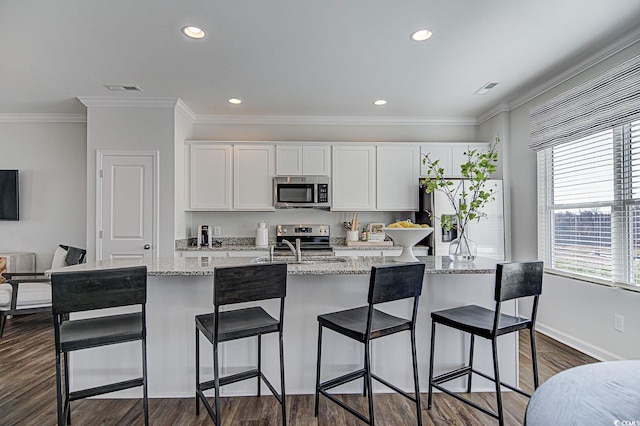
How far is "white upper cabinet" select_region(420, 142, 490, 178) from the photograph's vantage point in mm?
4723

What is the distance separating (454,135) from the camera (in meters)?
5.04

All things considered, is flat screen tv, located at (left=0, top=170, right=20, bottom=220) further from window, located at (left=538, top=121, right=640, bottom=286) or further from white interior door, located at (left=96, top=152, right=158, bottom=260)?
window, located at (left=538, top=121, right=640, bottom=286)

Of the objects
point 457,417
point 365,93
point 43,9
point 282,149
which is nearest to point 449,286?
point 457,417

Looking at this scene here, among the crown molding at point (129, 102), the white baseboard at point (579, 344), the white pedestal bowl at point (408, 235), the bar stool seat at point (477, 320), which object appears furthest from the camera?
the crown molding at point (129, 102)

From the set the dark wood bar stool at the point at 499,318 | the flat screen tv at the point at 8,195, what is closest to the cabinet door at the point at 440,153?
the dark wood bar stool at the point at 499,318

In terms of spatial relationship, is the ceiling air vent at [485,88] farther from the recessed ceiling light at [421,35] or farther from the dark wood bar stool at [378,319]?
the dark wood bar stool at [378,319]

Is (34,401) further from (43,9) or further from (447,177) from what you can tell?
(447,177)

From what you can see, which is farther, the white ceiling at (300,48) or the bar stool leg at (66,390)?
the white ceiling at (300,48)

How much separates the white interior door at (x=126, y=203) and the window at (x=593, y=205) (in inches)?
173

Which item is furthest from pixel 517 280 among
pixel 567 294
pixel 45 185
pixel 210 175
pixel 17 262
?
pixel 45 185

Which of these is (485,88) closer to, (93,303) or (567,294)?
(567,294)

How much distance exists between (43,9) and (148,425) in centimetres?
273

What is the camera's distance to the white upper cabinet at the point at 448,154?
4.72 meters

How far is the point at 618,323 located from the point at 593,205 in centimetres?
101
